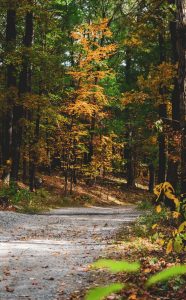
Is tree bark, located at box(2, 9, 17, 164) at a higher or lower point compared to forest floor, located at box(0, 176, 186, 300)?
higher

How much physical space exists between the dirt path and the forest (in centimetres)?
66

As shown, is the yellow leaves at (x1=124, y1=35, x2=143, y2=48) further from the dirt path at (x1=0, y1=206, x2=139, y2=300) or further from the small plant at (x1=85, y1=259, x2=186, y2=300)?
the small plant at (x1=85, y1=259, x2=186, y2=300)

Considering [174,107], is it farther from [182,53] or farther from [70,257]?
[70,257]

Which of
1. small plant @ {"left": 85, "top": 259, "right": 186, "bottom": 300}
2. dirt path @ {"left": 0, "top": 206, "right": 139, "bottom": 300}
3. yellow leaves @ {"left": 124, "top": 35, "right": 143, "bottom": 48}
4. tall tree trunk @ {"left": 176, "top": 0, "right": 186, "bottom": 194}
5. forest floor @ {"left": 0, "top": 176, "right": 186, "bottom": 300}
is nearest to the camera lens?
small plant @ {"left": 85, "top": 259, "right": 186, "bottom": 300}

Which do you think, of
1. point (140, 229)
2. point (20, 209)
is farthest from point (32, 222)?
point (140, 229)

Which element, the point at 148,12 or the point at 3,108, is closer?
the point at 148,12

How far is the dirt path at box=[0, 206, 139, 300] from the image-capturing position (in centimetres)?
620

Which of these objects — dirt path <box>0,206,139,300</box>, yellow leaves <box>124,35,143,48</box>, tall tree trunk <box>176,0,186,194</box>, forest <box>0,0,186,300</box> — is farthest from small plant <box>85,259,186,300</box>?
yellow leaves <box>124,35,143,48</box>

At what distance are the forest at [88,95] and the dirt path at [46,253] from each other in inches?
26.0

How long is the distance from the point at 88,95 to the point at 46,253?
1830 centimetres

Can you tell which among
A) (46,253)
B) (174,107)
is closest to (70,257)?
(46,253)

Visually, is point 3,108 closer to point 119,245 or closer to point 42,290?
point 119,245

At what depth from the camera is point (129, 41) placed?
1378 cm

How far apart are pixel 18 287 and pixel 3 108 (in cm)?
1372
